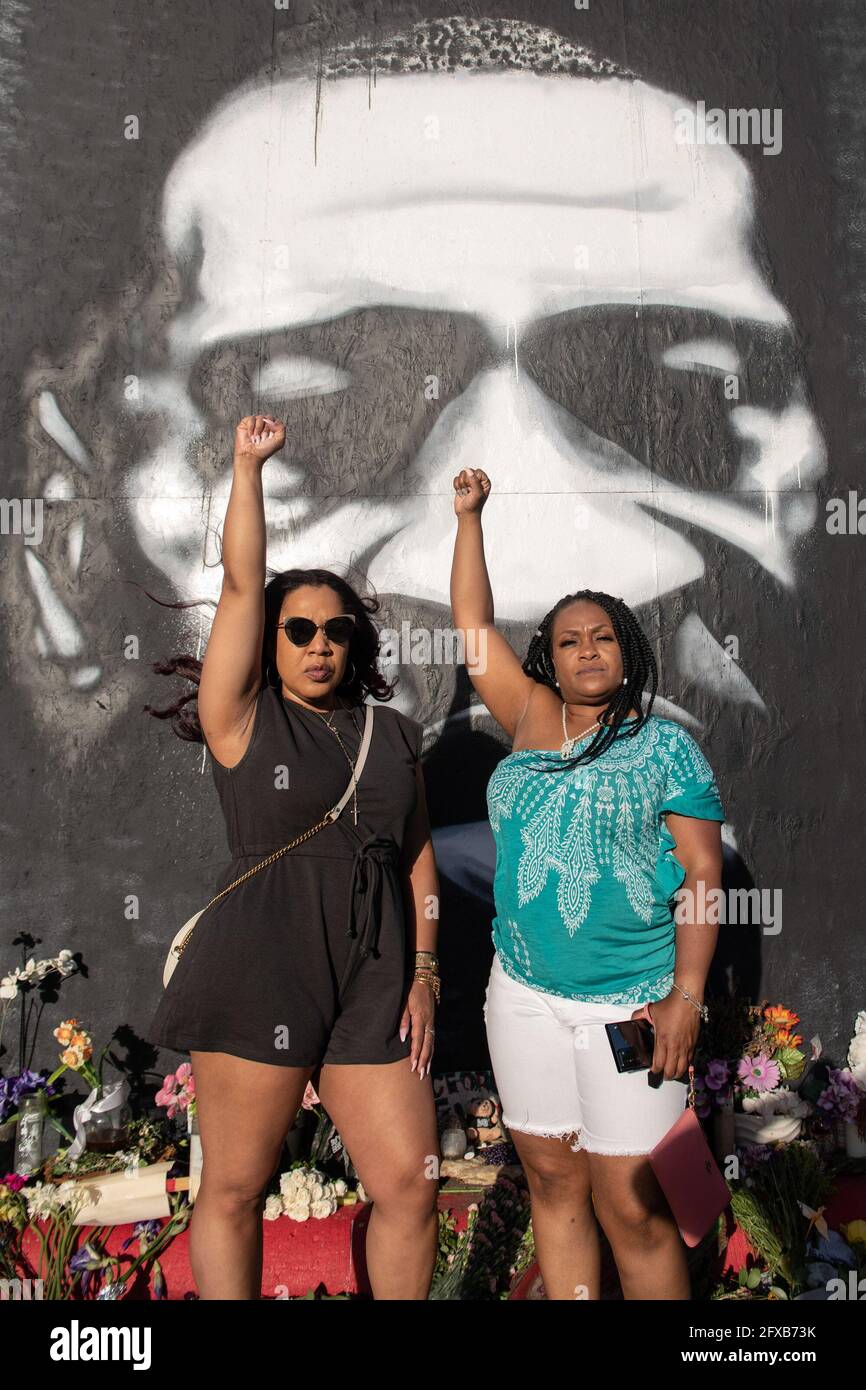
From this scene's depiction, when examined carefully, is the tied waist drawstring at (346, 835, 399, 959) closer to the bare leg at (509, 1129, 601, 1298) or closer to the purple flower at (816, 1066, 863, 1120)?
the bare leg at (509, 1129, 601, 1298)

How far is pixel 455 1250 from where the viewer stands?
3.29 meters

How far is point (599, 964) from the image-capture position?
8.14 feet

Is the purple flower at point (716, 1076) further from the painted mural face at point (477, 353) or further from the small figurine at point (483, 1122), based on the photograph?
the painted mural face at point (477, 353)

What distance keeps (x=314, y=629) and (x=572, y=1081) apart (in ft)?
4.20

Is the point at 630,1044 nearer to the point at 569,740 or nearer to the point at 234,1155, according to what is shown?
the point at 569,740

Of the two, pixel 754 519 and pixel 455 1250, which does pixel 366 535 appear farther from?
pixel 455 1250

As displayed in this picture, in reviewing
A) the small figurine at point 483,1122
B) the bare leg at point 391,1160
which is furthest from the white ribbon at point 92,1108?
the bare leg at point 391,1160

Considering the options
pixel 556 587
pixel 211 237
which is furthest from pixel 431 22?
pixel 556 587

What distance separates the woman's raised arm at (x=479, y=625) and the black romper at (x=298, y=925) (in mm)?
418

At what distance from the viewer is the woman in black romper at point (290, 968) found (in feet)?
7.86

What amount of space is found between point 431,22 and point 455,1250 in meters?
4.72

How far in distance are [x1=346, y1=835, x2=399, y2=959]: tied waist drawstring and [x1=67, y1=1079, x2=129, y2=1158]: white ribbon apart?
70.3 inches

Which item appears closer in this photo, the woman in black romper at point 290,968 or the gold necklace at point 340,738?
the woman in black romper at point 290,968

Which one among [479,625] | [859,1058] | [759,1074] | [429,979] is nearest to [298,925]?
[429,979]
